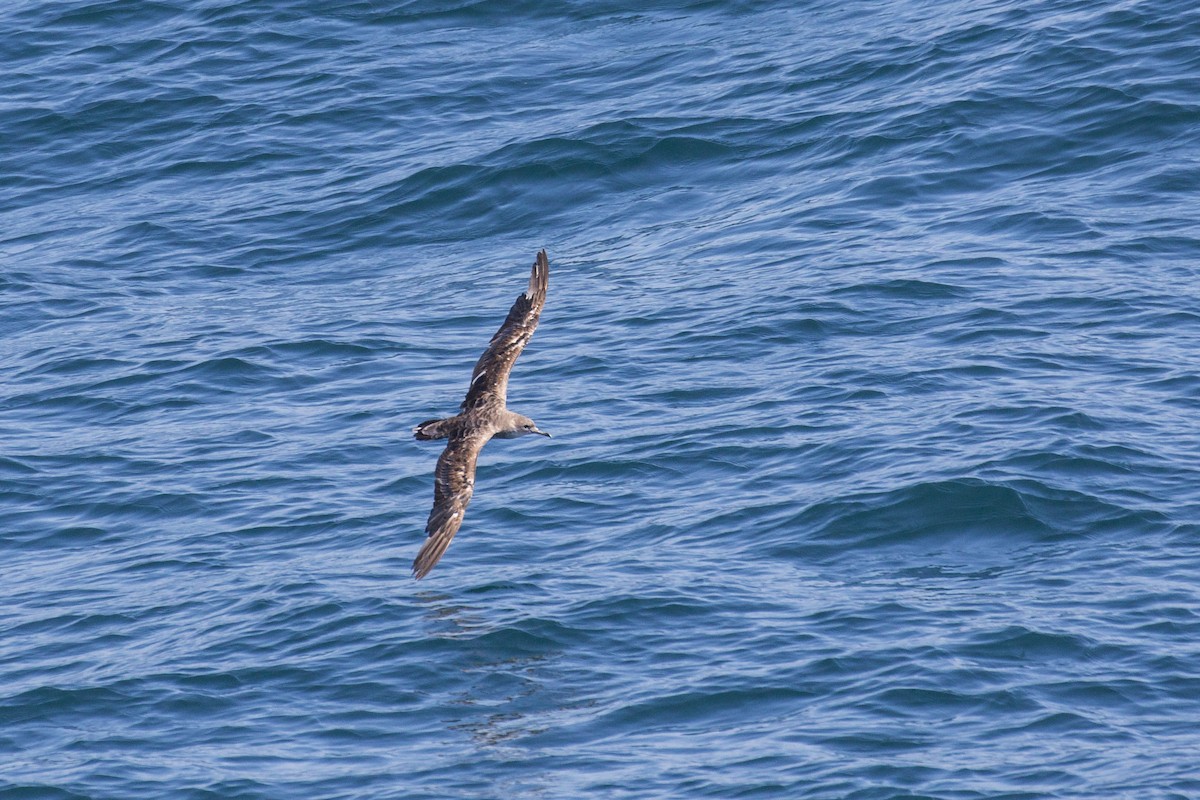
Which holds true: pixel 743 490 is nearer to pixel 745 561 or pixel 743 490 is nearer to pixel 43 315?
pixel 745 561

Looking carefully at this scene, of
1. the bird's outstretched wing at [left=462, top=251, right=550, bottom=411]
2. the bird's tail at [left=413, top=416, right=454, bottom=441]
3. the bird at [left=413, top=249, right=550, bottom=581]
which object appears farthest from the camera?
the bird's outstretched wing at [left=462, top=251, right=550, bottom=411]

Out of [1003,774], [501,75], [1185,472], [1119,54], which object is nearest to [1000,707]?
[1003,774]

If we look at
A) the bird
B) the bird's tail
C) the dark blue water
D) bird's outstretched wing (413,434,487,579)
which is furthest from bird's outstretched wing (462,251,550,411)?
the dark blue water

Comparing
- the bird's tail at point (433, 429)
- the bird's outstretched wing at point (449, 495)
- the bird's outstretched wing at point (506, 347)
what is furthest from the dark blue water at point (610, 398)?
the bird's outstretched wing at point (506, 347)

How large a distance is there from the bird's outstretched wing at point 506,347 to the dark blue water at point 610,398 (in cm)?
111

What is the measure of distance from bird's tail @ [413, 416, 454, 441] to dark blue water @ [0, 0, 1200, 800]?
2.92 ft

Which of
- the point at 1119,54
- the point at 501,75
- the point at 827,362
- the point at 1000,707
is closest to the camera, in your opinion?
the point at 1000,707

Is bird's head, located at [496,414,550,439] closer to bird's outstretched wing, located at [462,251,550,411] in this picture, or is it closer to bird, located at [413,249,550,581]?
bird, located at [413,249,550,581]

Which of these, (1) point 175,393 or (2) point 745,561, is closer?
(2) point 745,561

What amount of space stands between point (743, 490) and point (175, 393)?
5972mm

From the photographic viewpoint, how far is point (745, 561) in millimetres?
13203

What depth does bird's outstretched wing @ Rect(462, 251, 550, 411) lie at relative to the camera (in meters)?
14.0

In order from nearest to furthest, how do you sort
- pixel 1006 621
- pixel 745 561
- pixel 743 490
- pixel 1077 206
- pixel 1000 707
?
1. pixel 1000 707
2. pixel 1006 621
3. pixel 745 561
4. pixel 743 490
5. pixel 1077 206

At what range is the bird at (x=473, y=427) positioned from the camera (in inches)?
486
